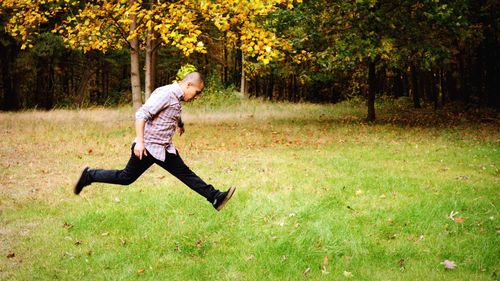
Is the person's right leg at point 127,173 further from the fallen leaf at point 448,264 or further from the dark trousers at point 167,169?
the fallen leaf at point 448,264

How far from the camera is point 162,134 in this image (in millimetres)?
5645

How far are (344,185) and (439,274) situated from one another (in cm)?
340

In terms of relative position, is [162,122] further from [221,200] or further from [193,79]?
[221,200]

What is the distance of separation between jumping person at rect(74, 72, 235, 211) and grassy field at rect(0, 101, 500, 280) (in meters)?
0.70

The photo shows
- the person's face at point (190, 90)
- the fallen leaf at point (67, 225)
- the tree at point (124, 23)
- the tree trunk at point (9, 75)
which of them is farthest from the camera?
the tree trunk at point (9, 75)

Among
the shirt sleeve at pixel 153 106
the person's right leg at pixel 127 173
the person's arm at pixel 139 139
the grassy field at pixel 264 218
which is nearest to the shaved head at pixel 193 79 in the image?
the shirt sleeve at pixel 153 106

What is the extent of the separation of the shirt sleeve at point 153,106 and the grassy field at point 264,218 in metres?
1.62

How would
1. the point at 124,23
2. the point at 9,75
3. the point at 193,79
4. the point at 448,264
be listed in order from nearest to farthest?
the point at 448,264
the point at 193,79
the point at 124,23
the point at 9,75

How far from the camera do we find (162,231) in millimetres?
6062

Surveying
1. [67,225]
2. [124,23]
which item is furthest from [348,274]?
[124,23]

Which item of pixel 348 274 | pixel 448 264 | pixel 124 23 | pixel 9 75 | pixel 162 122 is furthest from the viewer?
pixel 9 75

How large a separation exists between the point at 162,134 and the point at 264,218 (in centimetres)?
197

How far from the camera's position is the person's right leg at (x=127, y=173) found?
5789 millimetres

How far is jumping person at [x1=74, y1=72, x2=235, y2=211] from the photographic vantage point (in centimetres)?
546
